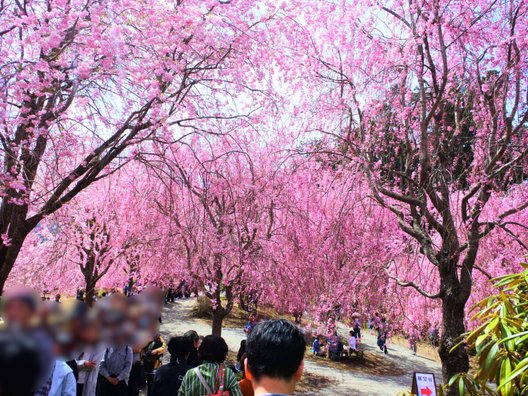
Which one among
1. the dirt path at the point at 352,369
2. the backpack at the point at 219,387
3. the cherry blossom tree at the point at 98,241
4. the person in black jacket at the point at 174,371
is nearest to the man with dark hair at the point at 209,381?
the backpack at the point at 219,387

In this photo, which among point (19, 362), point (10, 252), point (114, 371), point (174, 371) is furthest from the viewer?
point (114, 371)

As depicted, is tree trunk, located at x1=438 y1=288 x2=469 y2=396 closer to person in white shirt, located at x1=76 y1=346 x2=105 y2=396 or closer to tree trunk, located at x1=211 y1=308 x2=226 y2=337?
person in white shirt, located at x1=76 y1=346 x2=105 y2=396

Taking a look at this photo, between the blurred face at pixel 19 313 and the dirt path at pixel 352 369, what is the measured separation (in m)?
10.6

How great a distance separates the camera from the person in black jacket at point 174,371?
119 inches

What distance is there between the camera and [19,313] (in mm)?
441

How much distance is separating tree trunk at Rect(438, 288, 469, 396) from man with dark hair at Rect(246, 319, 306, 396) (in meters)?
3.22

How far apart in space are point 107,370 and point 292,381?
9.64 ft

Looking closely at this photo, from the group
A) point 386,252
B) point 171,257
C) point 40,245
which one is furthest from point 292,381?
point 40,245

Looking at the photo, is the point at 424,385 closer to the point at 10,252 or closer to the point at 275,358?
the point at 275,358

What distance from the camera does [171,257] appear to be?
9.02 meters

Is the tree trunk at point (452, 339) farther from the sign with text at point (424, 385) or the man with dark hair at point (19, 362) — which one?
the man with dark hair at point (19, 362)

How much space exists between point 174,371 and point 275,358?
171 centimetres

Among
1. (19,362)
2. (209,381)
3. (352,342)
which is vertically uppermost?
(19,362)

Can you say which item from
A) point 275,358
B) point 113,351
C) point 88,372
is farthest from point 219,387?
point 88,372
